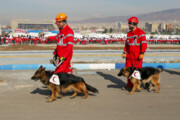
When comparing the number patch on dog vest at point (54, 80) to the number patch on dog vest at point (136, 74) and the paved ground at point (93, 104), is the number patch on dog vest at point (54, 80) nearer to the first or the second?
the paved ground at point (93, 104)

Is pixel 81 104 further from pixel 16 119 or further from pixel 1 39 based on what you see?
pixel 1 39

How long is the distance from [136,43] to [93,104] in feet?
7.60

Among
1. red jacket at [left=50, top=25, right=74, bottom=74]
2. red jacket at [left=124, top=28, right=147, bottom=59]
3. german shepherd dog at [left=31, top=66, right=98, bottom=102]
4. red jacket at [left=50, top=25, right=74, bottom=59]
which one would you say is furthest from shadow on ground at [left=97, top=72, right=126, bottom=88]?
red jacket at [left=50, top=25, right=74, bottom=59]

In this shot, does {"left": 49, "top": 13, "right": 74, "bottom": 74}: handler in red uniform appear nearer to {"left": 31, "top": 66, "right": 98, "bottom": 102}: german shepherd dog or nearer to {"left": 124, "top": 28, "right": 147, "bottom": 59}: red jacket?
{"left": 31, "top": 66, "right": 98, "bottom": 102}: german shepherd dog

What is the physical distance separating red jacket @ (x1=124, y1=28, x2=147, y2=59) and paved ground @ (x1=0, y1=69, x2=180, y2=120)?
1151 mm

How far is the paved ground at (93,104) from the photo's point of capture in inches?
203

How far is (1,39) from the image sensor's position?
35250 mm

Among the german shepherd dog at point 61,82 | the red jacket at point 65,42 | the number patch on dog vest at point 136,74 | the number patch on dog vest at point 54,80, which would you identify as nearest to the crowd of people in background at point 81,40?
the red jacket at point 65,42

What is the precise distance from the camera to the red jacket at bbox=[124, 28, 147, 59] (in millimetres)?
7183

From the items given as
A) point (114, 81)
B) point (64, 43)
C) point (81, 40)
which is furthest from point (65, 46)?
point (81, 40)

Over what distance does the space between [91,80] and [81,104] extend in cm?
318

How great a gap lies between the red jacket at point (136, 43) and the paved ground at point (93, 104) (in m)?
1.15

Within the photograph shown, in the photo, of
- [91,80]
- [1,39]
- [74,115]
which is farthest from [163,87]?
[1,39]

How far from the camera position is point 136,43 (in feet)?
23.9
